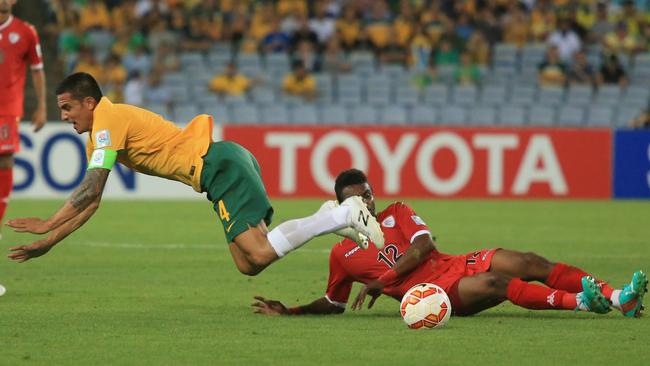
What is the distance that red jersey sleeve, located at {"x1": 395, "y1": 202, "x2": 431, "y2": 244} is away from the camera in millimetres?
8211

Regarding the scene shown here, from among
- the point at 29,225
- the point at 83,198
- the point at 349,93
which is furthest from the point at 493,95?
the point at 29,225

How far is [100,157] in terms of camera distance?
8.09 m

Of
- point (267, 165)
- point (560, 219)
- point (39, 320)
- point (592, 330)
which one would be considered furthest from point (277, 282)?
point (267, 165)

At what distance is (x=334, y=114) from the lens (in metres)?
22.8

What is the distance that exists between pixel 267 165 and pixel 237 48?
4453 millimetres

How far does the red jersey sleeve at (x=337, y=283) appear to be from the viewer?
27.5 ft

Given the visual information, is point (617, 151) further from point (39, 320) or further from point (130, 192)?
point (39, 320)

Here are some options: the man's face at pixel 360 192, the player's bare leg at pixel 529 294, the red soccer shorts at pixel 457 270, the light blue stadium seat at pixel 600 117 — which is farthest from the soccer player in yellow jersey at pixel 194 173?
the light blue stadium seat at pixel 600 117

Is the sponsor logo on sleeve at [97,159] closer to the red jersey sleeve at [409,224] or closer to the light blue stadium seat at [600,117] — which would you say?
the red jersey sleeve at [409,224]

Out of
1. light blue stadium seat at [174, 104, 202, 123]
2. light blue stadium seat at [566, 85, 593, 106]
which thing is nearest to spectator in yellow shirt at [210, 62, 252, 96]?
light blue stadium seat at [174, 104, 202, 123]

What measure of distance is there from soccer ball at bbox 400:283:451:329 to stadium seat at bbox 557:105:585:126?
1565cm

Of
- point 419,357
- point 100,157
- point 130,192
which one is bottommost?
point 130,192

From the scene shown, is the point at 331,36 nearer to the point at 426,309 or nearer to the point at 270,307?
the point at 270,307

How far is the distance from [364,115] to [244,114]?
210 cm
